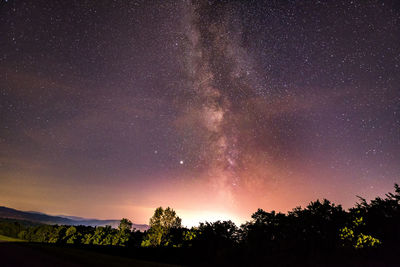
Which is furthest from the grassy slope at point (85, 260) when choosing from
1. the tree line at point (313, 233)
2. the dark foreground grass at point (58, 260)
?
the tree line at point (313, 233)

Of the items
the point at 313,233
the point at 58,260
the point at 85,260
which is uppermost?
the point at 313,233

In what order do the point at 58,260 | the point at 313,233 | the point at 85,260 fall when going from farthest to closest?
the point at 313,233
the point at 85,260
the point at 58,260

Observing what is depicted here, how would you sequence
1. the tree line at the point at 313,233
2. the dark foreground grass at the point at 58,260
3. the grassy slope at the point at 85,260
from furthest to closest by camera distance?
the tree line at the point at 313,233, the grassy slope at the point at 85,260, the dark foreground grass at the point at 58,260

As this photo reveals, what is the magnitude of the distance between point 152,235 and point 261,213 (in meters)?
25.5

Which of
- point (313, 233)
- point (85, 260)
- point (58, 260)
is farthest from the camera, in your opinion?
point (313, 233)

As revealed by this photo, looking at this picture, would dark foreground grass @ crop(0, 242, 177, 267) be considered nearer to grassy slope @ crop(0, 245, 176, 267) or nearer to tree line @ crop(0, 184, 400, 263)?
grassy slope @ crop(0, 245, 176, 267)

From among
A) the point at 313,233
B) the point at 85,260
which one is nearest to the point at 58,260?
the point at 85,260

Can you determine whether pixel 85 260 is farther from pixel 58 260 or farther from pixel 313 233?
pixel 313 233

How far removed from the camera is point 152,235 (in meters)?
46.3

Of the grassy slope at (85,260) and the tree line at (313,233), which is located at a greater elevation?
the tree line at (313,233)

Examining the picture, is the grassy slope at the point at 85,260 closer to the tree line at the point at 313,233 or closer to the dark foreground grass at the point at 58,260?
the dark foreground grass at the point at 58,260

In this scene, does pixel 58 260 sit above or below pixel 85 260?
below

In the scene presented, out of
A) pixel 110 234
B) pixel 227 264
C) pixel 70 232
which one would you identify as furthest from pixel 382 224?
pixel 70 232

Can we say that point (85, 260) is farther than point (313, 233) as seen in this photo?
No
